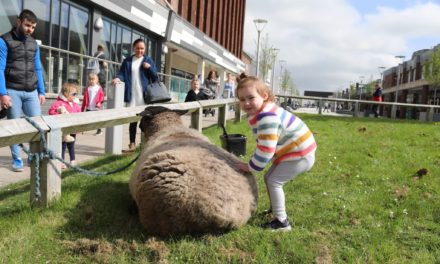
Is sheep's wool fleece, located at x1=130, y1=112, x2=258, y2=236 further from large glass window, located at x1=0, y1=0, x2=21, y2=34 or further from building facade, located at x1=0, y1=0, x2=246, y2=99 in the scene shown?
large glass window, located at x1=0, y1=0, x2=21, y2=34

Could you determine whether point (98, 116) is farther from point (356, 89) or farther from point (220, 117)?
point (356, 89)

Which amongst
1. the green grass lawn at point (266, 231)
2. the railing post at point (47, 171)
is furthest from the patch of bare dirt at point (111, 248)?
the railing post at point (47, 171)

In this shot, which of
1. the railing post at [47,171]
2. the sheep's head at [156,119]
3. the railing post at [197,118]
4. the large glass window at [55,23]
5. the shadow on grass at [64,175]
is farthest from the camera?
the large glass window at [55,23]

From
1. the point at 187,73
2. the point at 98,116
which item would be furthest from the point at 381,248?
the point at 187,73

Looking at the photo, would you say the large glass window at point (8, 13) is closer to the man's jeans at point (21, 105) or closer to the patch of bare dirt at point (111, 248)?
the man's jeans at point (21, 105)

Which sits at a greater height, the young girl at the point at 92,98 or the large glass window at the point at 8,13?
the large glass window at the point at 8,13

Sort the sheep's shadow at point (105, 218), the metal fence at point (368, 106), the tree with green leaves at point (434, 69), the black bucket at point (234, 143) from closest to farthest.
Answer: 1. the sheep's shadow at point (105, 218)
2. the black bucket at point (234, 143)
3. the metal fence at point (368, 106)
4. the tree with green leaves at point (434, 69)

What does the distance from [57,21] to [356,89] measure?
98.1 m

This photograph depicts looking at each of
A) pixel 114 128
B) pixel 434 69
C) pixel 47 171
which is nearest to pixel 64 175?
pixel 47 171

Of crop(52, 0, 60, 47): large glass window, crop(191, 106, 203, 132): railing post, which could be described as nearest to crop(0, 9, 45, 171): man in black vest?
crop(191, 106, 203, 132): railing post

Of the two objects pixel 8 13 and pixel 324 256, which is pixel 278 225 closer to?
pixel 324 256

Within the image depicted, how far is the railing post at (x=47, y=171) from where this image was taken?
3932 millimetres

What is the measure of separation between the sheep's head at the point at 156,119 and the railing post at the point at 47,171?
4.10 feet

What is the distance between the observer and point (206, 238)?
3408mm
